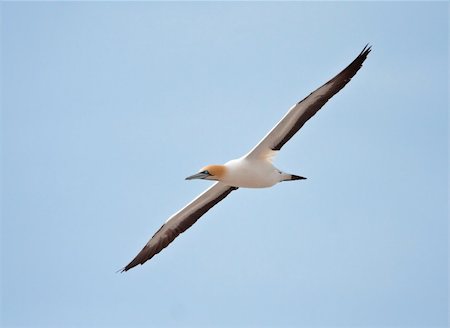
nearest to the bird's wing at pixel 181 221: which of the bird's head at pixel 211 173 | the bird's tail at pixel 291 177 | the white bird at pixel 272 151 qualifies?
the white bird at pixel 272 151

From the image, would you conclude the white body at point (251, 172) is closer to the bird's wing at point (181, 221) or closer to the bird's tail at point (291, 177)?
the bird's tail at point (291, 177)

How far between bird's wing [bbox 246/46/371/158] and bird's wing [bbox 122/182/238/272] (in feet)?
4.97

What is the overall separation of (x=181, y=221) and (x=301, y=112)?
10.9 feet

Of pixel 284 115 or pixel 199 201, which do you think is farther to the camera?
pixel 199 201

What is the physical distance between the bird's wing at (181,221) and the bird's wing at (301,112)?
151 centimetres

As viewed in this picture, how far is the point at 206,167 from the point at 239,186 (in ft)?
2.28

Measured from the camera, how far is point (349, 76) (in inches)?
696

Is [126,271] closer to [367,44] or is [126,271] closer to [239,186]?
[239,186]

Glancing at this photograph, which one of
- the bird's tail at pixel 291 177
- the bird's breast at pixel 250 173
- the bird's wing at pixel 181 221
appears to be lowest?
the bird's tail at pixel 291 177

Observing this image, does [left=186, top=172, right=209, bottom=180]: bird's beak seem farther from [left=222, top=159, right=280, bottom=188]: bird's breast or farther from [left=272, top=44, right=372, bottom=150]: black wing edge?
[left=272, top=44, right=372, bottom=150]: black wing edge

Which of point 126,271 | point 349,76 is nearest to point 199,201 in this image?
point 126,271

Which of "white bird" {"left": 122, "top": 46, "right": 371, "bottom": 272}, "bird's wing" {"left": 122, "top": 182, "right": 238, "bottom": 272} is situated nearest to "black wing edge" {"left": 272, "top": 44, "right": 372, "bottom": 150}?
"white bird" {"left": 122, "top": 46, "right": 371, "bottom": 272}

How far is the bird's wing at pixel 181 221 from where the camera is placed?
63.8 ft

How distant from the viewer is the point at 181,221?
64.6 feet
